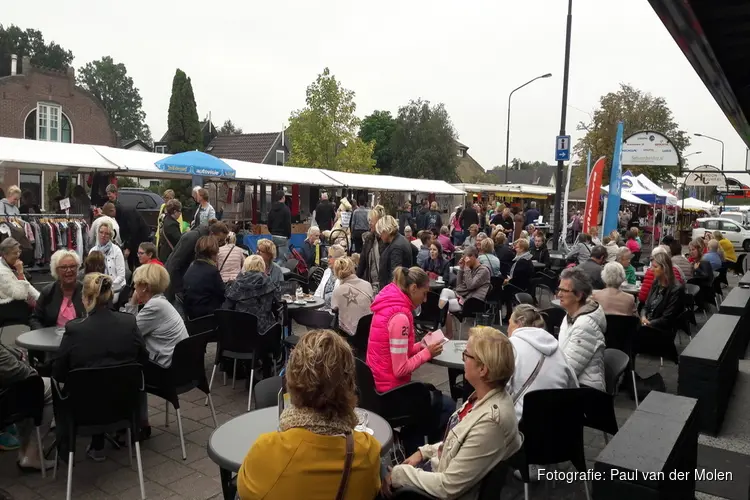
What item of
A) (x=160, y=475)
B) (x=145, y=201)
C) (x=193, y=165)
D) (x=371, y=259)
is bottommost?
(x=160, y=475)

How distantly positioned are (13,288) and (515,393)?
4795 mm

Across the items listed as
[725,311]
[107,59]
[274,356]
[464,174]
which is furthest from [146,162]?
[107,59]

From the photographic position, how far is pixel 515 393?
3.21 m

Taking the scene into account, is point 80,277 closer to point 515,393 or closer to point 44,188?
point 515,393

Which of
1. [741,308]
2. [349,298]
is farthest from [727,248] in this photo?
[349,298]

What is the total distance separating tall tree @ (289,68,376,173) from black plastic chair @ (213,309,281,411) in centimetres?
2776

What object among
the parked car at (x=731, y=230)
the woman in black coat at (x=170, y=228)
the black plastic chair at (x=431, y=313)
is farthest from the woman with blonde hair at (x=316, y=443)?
the parked car at (x=731, y=230)

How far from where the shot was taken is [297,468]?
1804 millimetres

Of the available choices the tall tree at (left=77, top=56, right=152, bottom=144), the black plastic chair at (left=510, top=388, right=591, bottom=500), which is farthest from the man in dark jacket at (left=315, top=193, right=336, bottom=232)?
the tall tree at (left=77, top=56, right=152, bottom=144)

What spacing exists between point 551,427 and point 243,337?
2.87 metres

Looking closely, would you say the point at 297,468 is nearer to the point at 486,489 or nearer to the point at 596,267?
the point at 486,489

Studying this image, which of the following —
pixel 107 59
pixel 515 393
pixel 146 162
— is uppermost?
pixel 107 59

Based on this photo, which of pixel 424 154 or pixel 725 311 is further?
pixel 424 154

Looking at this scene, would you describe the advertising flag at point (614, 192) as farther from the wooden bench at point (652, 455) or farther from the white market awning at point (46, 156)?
the white market awning at point (46, 156)
